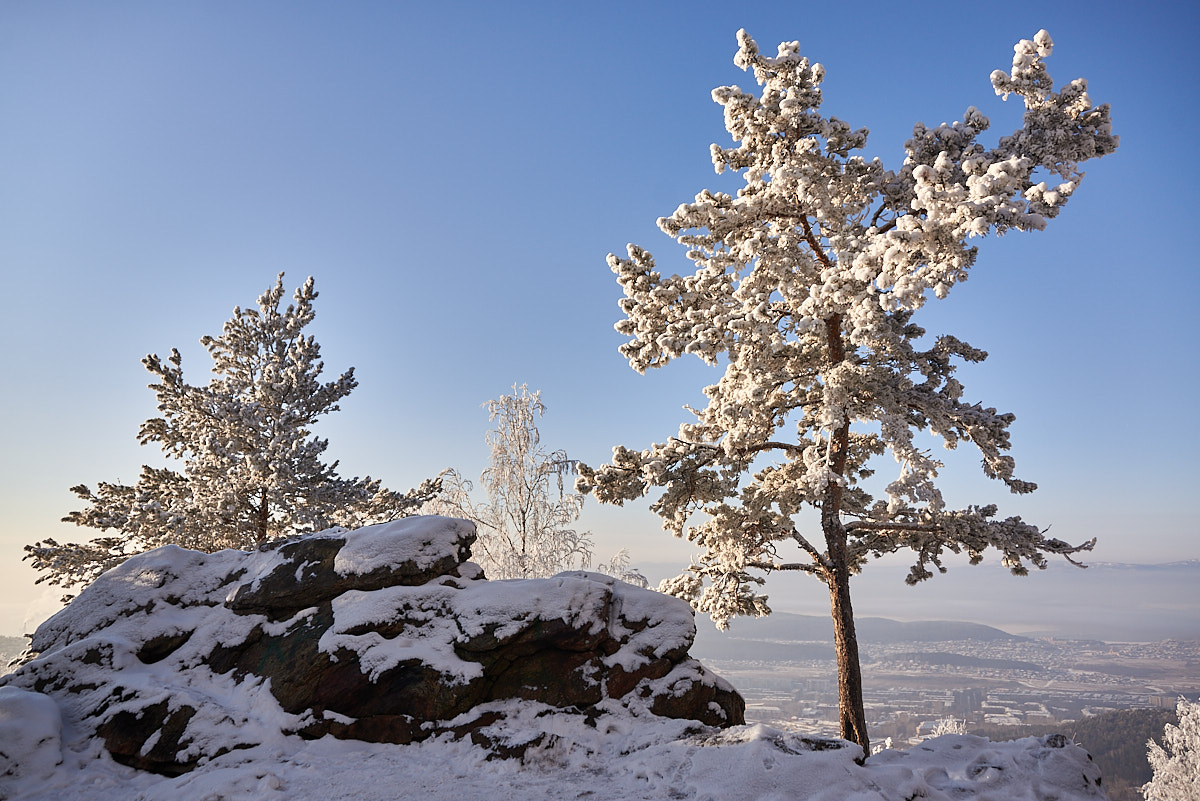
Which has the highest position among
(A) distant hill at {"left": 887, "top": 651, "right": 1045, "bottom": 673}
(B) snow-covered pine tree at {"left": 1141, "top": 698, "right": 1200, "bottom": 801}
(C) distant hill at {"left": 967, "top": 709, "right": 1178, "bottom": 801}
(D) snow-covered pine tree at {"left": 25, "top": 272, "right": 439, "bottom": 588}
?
(D) snow-covered pine tree at {"left": 25, "top": 272, "right": 439, "bottom": 588}

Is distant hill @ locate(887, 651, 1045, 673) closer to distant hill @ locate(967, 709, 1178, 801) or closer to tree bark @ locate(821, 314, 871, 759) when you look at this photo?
distant hill @ locate(967, 709, 1178, 801)

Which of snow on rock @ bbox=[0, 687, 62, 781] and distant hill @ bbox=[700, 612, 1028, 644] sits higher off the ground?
snow on rock @ bbox=[0, 687, 62, 781]

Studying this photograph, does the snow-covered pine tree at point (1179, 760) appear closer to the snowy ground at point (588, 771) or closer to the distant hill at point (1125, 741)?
the distant hill at point (1125, 741)

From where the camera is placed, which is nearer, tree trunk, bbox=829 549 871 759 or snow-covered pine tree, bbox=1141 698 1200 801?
tree trunk, bbox=829 549 871 759

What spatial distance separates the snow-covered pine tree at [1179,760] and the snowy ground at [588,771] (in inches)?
904

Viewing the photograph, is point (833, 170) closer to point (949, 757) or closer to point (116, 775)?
point (949, 757)

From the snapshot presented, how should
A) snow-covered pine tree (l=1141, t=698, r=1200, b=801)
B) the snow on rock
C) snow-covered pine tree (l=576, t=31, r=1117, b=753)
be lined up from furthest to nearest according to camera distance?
1. snow-covered pine tree (l=1141, t=698, r=1200, b=801)
2. snow-covered pine tree (l=576, t=31, r=1117, b=753)
3. the snow on rock

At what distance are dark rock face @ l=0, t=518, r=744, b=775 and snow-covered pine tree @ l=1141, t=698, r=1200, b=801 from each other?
2335cm

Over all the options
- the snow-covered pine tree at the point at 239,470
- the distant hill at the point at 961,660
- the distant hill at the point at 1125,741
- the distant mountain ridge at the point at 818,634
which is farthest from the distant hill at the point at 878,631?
the snow-covered pine tree at the point at 239,470

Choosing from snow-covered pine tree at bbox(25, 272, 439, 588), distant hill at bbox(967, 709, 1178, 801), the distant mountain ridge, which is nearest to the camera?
snow-covered pine tree at bbox(25, 272, 439, 588)

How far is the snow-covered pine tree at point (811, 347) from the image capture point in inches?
385

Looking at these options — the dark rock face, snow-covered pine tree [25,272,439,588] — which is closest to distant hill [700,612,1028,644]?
snow-covered pine tree [25,272,439,588]

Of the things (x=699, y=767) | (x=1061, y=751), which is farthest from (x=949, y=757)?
(x=699, y=767)

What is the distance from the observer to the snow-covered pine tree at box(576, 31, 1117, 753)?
32.1ft
